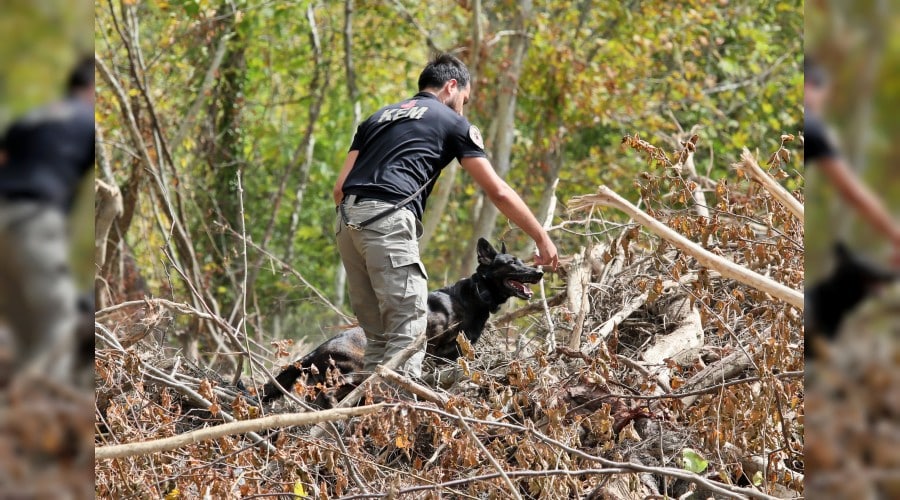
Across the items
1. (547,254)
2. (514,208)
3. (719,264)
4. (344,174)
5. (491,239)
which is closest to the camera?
(719,264)

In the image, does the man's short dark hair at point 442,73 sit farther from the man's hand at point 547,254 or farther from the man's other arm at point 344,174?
the man's hand at point 547,254

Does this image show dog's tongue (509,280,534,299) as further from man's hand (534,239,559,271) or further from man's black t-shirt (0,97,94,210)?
man's black t-shirt (0,97,94,210)

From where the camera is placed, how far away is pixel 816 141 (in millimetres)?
960

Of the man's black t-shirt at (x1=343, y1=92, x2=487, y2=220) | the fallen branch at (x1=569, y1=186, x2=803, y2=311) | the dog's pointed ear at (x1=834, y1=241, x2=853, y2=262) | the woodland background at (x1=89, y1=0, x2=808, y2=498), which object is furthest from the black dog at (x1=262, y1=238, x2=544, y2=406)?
the dog's pointed ear at (x1=834, y1=241, x2=853, y2=262)

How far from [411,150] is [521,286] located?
1.52 m

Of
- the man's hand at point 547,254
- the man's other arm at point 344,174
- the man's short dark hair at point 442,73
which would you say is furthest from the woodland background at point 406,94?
the man's hand at point 547,254

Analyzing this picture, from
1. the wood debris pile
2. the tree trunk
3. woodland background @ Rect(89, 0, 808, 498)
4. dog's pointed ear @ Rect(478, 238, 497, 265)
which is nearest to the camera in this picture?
the wood debris pile

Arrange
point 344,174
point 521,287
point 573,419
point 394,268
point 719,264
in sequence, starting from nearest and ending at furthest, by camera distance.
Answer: point 719,264, point 573,419, point 394,268, point 344,174, point 521,287

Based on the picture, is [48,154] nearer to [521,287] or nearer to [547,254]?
[547,254]

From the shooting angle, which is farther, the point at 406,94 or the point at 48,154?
the point at 406,94

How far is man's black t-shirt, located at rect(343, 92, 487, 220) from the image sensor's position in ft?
17.7

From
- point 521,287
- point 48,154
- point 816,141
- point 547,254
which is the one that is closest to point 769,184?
point 547,254

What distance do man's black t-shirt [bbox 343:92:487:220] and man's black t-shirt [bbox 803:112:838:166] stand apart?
4.44 metres

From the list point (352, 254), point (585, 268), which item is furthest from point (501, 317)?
point (352, 254)
